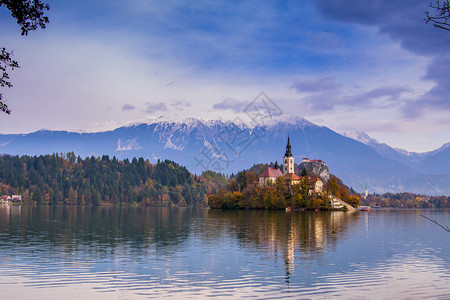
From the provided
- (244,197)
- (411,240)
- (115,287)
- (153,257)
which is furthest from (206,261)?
(244,197)

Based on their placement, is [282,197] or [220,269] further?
[282,197]

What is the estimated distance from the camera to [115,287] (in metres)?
27.6

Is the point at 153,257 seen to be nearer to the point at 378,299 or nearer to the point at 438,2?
the point at 378,299

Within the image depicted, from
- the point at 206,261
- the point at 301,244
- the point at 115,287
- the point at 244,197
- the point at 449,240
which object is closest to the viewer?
the point at 115,287

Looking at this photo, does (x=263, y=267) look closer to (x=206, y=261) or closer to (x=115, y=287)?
(x=206, y=261)

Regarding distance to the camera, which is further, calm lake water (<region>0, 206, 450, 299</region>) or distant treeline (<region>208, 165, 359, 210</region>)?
distant treeline (<region>208, 165, 359, 210</region>)

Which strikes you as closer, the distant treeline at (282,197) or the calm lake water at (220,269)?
the calm lake water at (220,269)

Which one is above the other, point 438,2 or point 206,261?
point 438,2

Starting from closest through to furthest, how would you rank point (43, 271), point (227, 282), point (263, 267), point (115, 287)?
point (115, 287)
point (227, 282)
point (43, 271)
point (263, 267)

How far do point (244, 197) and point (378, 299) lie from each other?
164m

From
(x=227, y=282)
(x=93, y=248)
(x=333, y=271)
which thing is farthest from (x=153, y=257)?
(x=333, y=271)

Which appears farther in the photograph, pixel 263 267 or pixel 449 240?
pixel 449 240

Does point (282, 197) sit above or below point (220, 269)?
above

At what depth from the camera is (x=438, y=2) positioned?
15.5m
